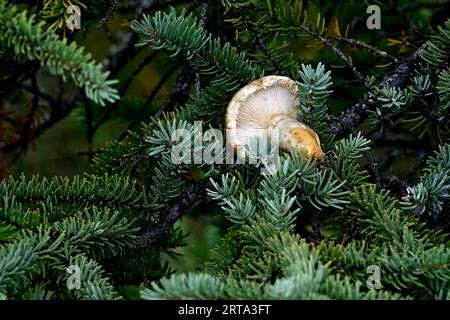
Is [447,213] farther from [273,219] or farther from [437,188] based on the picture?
[273,219]

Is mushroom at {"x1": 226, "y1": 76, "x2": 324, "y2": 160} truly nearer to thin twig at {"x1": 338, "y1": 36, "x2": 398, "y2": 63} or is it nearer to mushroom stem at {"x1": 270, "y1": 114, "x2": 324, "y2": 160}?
mushroom stem at {"x1": 270, "y1": 114, "x2": 324, "y2": 160}

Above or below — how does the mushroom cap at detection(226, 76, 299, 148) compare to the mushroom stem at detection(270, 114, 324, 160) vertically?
above

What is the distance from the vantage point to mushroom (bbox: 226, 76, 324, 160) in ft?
3.95

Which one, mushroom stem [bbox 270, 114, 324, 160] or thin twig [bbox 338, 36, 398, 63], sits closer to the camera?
mushroom stem [bbox 270, 114, 324, 160]

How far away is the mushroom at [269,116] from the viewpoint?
1.20 meters

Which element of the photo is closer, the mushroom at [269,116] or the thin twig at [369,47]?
the mushroom at [269,116]

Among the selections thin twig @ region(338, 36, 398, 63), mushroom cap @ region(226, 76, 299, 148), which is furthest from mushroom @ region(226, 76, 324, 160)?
thin twig @ region(338, 36, 398, 63)

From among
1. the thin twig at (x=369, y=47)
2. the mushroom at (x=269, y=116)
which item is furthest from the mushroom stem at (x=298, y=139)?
the thin twig at (x=369, y=47)

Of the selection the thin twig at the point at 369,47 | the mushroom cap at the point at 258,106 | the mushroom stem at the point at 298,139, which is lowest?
the mushroom stem at the point at 298,139

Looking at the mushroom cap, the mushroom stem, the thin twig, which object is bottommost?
the mushroom stem

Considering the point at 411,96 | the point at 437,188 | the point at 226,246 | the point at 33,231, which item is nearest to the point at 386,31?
the point at 411,96

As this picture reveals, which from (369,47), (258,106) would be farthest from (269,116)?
(369,47)

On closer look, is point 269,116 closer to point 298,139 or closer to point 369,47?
point 298,139

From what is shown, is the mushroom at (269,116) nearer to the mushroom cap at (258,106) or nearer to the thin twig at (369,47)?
the mushroom cap at (258,106)
